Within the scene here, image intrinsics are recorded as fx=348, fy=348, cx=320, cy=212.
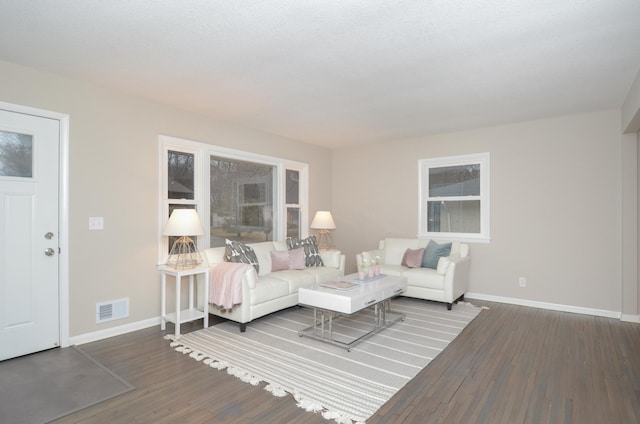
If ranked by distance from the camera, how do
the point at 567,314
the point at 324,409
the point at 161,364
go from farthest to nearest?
the point at 567,314 < the point at 161,364 < the point at 324,409

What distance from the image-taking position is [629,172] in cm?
409

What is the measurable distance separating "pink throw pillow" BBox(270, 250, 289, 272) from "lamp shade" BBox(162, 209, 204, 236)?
1.12m

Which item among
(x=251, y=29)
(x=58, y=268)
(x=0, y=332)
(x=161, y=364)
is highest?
(x=251, y=29)

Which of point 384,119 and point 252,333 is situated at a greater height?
point 384,119

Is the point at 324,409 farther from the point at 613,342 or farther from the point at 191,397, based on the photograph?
the point at 613,342

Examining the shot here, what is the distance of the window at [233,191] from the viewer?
13.8 ft

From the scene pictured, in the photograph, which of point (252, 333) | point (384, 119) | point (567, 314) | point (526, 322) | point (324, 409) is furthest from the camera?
point (384, 119)

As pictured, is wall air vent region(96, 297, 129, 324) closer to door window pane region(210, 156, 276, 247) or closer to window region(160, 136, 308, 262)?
window region(160, 136, 308, 262)

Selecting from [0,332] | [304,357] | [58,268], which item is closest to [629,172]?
[304,357]

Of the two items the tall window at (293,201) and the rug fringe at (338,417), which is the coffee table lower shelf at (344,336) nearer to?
the rug fringe at (338,417)

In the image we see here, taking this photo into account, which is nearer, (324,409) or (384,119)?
(324,409)

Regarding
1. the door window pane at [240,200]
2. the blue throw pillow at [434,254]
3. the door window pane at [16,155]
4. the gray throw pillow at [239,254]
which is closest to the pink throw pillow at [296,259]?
the gray throw pillow at [239,254]

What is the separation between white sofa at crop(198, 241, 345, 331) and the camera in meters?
3.73

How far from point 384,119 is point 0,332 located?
15.1 feet
